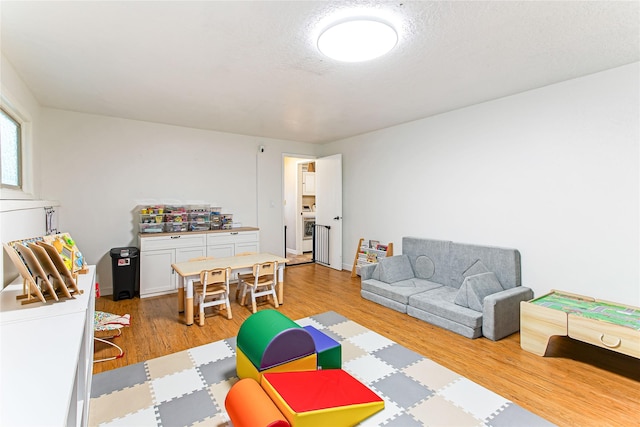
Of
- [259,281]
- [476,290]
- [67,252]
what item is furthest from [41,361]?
[476,290]

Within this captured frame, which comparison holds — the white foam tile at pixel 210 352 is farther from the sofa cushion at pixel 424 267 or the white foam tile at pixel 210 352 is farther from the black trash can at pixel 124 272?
the sofa cushion at pixel 424 267

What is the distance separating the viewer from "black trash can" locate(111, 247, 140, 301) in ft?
13.5

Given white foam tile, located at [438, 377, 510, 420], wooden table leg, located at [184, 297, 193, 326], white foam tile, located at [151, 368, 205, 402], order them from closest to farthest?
white foam tile, located at [438, 377, 510, 420]
white foam tile, located at [151, 368, 205, 402]
wooden table leg, located at [184, 297, 193, 326]

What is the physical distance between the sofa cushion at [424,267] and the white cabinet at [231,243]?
103 inches

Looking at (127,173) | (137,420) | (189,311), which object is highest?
(127,173)

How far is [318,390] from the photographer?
1.88 meters

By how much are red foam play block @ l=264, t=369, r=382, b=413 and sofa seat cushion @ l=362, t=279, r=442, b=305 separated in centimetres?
180

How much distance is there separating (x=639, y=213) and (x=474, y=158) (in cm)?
164

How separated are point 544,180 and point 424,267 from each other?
70.5 inches

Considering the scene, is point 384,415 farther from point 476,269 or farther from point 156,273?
point 156,273

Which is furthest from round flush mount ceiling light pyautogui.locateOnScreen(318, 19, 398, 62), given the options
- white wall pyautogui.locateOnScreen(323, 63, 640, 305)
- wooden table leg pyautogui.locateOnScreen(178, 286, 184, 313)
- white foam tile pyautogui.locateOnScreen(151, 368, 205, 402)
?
wooden table leg pyautogui.locateOnScreen(178, 286, 184, 313)

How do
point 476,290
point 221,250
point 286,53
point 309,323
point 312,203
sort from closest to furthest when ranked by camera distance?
point 286,53 → point 476,290 → point 309,323 → point 221,250 → point 312,203

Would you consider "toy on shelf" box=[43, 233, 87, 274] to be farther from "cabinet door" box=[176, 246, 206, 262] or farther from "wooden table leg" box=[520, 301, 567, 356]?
"wooden table leg" box=[520, 301, 567, 356]

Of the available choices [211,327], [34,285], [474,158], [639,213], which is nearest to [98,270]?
[211,327]
